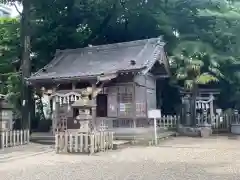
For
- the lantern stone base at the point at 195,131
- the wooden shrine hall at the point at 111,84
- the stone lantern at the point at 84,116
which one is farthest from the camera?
the lantern stone base at the point at 195,131

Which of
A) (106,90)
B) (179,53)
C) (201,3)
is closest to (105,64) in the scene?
(106,90)

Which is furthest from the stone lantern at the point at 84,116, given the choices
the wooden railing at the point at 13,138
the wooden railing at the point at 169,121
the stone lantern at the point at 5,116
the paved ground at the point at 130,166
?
the wooden railing at the point at 169,121

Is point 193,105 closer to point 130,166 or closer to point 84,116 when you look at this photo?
point 84,116

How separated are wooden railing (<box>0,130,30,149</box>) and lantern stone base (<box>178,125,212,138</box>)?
9.50m

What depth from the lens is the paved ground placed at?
7.73 m

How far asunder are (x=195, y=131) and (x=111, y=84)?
589 cm

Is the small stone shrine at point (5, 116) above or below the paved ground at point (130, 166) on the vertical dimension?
above

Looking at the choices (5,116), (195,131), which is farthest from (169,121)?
(5,116)

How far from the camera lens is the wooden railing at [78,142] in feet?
38.9

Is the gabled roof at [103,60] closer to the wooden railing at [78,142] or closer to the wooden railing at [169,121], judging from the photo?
the wooden railing at [169,121]

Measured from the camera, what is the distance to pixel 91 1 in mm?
25234

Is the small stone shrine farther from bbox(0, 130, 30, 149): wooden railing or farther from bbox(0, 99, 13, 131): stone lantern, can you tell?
bbox(0, 130, 30, 149): wooden railing

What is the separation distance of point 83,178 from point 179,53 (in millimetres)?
14960

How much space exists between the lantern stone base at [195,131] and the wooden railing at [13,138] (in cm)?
950
